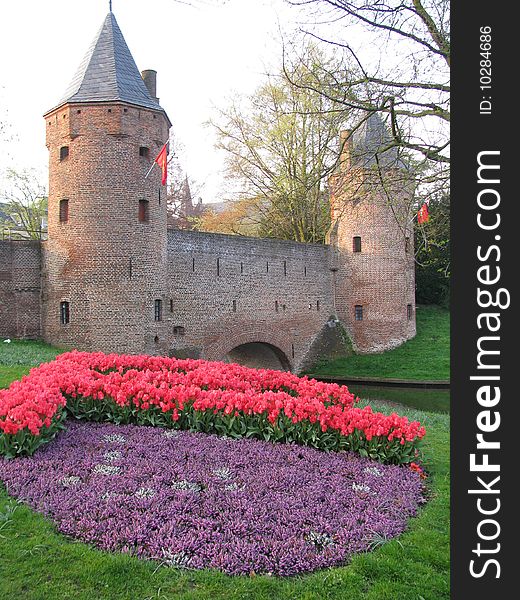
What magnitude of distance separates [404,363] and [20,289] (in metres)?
13.8

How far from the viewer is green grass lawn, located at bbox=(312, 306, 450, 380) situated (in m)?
20.2

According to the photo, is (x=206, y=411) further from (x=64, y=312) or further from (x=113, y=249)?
(x=64, y=312)

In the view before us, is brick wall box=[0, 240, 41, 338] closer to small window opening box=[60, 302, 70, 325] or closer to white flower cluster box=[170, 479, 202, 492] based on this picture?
small window opening box=[60, 302, 70, 325]

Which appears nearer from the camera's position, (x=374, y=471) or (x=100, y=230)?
(x=374, y=471)

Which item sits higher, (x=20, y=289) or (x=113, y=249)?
(x=113, y=249)

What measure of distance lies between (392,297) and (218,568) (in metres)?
19.6

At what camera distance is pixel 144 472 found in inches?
196

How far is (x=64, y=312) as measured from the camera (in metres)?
14.3

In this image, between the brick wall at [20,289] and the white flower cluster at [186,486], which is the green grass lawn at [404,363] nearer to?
the brick wall at [20,289]

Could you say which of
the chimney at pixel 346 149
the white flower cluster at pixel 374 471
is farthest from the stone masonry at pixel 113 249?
the white flower cluster at pixel 374 471

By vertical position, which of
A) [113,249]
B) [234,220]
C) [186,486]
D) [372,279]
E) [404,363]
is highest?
[234,220]

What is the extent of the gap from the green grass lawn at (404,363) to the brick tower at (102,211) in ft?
29.2

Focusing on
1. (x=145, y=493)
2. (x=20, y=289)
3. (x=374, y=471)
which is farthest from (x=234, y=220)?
(x=145, y=493)

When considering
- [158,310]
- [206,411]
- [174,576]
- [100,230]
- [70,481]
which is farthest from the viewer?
[158,310]
